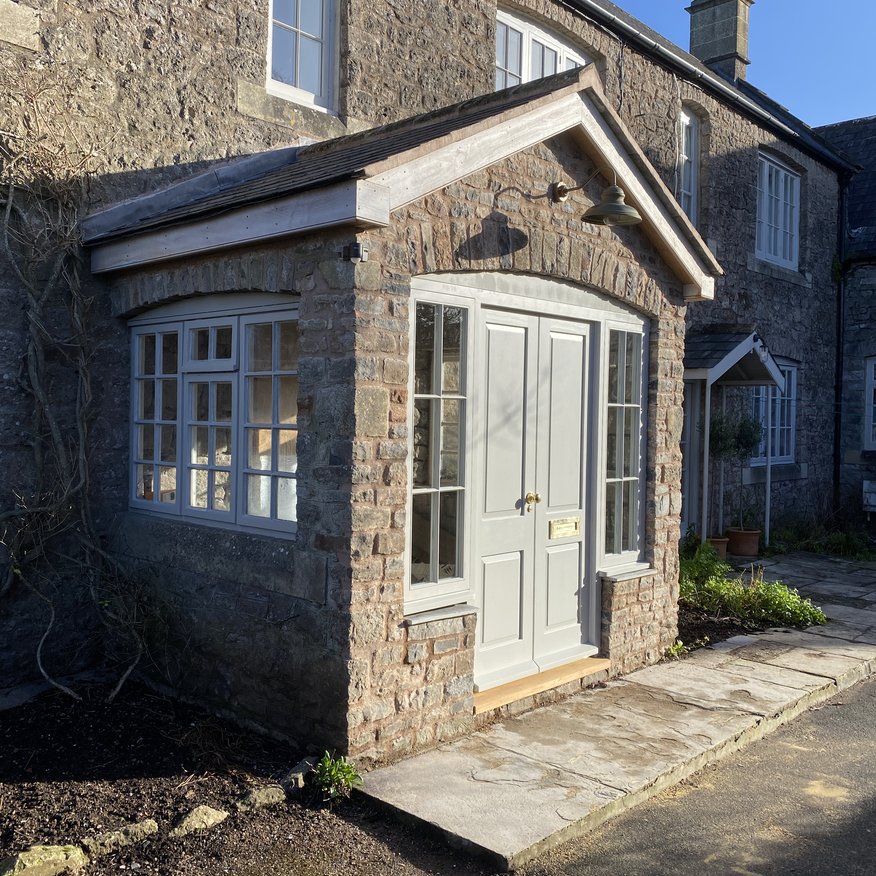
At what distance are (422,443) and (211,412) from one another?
1.41m

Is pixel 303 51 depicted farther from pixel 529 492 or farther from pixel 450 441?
pixel 529 492

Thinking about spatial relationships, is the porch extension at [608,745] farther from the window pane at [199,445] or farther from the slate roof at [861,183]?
the slate roof at [861,183]

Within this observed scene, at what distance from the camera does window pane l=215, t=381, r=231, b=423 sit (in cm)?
573

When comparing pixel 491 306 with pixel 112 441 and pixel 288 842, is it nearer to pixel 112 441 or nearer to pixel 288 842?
pixel 112 441

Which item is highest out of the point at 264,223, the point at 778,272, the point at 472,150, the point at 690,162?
the point at 690,162

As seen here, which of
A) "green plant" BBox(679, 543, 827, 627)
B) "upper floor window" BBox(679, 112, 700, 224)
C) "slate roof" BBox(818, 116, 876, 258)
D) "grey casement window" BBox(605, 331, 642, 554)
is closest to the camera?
"grey casement window" BBox(605, 331, 642, 554)

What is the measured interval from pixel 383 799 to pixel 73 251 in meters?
4.08

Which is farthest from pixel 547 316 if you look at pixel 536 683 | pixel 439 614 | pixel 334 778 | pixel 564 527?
pixel 334 778

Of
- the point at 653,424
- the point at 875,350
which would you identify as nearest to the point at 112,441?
the point at 653,424

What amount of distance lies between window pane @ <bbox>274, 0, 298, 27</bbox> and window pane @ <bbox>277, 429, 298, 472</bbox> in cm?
405

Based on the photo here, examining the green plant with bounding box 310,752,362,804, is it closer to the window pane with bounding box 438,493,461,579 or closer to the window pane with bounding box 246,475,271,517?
the window pane with bounding box 438,493,461,579

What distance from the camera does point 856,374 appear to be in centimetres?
1559

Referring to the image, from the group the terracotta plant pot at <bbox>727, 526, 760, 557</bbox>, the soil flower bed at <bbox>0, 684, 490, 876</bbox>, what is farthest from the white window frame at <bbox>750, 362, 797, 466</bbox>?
the soil flower bed at <bbox>0, 684, 490, 876</bbox>

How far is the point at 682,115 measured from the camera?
12.3 m
